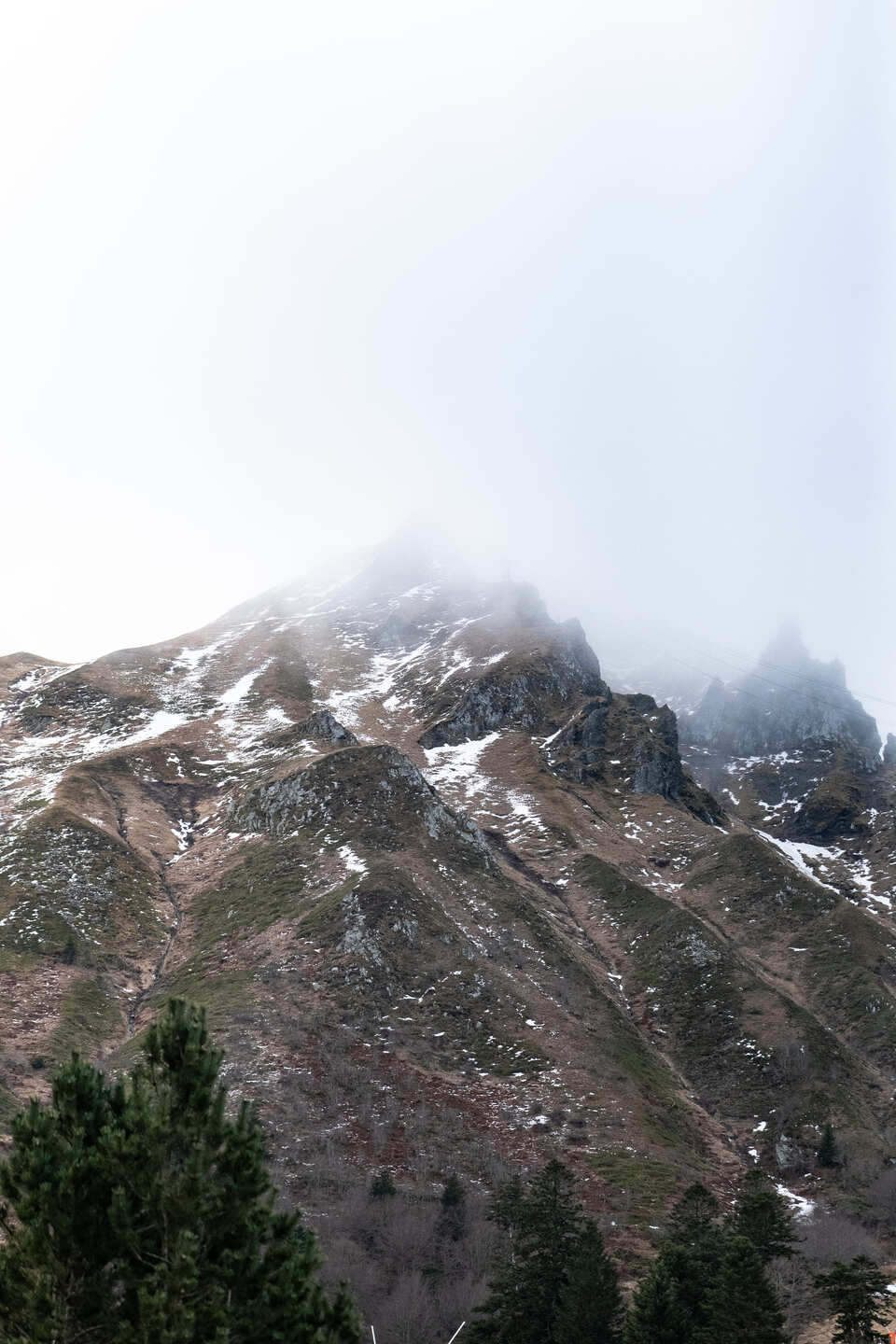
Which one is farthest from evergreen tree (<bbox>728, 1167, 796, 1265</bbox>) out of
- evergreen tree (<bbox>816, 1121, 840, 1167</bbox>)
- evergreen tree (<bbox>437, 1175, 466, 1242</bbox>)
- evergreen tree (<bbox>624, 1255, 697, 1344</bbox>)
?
evergreen tree (<bbox>816, 1121, 840, 1167</bbox>)

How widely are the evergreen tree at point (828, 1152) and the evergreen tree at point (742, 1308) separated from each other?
4114cm

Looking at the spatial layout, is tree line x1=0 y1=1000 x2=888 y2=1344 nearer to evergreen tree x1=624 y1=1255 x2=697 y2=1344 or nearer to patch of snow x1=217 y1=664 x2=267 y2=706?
evergreen tree x1=624 y1=1255 x2=697 y2=1344

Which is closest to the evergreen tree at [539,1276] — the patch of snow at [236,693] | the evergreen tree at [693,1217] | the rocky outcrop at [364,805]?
the evergreen tree at [693,1217]

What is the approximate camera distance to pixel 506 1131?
216ft

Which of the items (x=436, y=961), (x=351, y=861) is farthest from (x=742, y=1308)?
(x=351, y=861)

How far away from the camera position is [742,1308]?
3391 centimetres

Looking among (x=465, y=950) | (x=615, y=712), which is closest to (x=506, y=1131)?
(x=465, y=950)

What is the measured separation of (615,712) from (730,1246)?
165 meters

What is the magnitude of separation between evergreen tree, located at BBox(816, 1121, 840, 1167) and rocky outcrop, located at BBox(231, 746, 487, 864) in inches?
2082

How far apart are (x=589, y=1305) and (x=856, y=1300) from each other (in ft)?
39.1

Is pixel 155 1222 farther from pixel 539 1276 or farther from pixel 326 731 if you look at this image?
pixel 326 731

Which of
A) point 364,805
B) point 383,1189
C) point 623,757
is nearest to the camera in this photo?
point 383,1189

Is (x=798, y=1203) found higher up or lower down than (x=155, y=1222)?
lower down

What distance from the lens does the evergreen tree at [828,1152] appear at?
69062 millimetres
